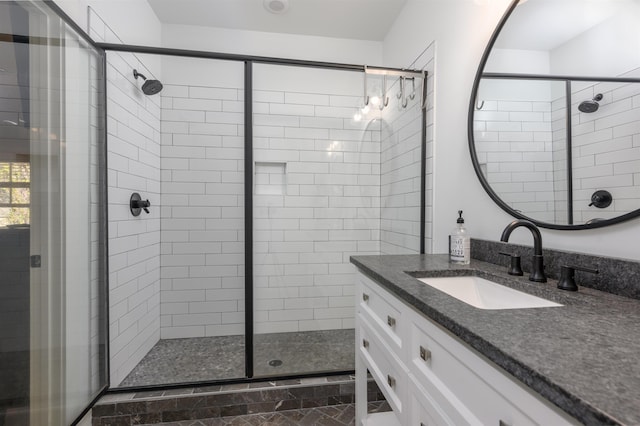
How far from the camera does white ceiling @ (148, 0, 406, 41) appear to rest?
Result: 2162 millimetres

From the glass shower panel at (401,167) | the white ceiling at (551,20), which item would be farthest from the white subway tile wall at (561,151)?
the glass shower panel at (401,167)

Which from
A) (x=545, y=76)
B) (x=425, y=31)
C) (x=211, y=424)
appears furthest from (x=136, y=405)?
(x=425, y=31)

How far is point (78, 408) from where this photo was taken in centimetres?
144

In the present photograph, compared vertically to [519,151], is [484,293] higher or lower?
lower

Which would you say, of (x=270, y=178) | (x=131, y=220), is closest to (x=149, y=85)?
(x=131, y=220)

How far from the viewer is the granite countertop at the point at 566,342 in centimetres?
35

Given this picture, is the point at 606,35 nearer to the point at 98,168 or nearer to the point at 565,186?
the point at 565,186

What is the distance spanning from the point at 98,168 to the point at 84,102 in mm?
354

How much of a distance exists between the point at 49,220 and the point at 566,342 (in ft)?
5.94

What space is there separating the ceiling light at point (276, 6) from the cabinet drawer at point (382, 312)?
2.08 meters

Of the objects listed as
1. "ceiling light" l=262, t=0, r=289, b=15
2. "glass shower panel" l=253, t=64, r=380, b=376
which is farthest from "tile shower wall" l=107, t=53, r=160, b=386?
"ceiling light" l=262, t=0, r=289, b=15

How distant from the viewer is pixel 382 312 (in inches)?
42.0

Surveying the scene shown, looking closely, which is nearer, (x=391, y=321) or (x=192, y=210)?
(x=391, y=321)

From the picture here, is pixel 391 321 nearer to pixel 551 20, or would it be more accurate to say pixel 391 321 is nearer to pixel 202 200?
pixel 551 20
